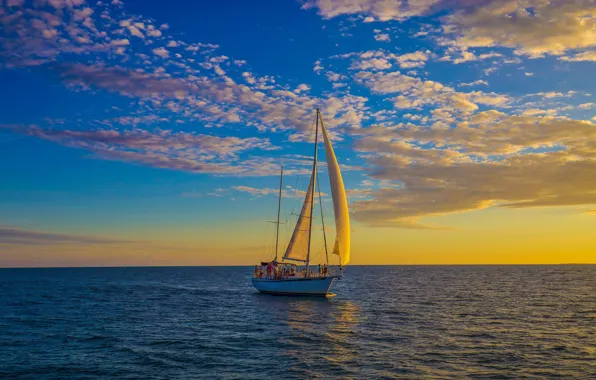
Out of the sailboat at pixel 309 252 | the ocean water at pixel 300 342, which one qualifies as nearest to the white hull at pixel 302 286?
the sailboat at pixel 309 252

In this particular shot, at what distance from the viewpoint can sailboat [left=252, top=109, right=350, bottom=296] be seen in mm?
55312

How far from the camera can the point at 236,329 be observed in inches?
1384

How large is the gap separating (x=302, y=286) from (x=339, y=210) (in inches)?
416

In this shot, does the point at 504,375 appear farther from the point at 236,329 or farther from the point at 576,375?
the point at 236,329

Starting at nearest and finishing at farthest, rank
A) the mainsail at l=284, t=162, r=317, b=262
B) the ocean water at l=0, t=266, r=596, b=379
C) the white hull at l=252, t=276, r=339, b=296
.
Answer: the ocean water at l=0, t=266, r=596, b=379
the white hull at l=252, t=276, r=339, b=296
the mainsail at l=284, t=162, r=317, b=262

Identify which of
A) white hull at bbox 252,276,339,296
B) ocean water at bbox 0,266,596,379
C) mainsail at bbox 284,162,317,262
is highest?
mainsail at bbox 284,162,317,262

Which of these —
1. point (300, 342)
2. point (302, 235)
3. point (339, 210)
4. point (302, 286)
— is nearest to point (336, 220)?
point (339, 210)

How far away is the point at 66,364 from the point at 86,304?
3481 cm

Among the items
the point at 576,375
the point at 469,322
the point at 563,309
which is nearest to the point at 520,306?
the point at 563,309

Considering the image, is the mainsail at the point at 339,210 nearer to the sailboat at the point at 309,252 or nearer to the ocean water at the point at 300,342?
Result: the sailboat at the point at 309,252

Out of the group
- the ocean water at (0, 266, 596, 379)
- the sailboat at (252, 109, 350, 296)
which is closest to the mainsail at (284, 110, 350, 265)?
the sailboat at (252, 109, 350, 296)

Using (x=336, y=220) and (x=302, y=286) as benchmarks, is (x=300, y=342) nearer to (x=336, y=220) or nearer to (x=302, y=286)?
(x=302, y=286)

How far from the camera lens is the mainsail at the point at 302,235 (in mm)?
59000

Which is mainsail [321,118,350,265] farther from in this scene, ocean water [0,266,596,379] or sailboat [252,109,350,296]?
ocean water [0,266,596,379]
